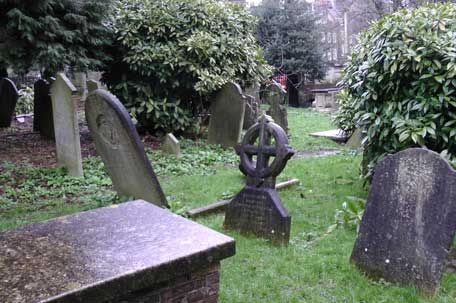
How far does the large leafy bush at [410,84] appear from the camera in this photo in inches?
218

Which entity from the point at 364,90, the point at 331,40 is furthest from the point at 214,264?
the point at 331,40

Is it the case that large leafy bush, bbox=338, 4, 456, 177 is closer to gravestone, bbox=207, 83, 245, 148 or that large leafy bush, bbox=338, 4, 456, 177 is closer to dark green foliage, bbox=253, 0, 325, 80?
gravestone, bbox=207, 83, 245, 148

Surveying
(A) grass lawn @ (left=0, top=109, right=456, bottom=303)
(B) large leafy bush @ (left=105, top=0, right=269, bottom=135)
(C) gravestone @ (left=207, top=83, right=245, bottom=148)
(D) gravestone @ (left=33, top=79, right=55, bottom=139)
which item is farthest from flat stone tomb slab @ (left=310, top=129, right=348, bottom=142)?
(D) gravestone @ (left=33, top=79, right=55, bottom=139)

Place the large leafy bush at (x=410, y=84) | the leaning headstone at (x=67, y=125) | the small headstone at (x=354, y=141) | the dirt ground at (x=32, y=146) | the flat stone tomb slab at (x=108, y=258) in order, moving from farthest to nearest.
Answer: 1. the small headstone at (x=354, y=141)
2. the dirt ground at (x=32, y=146)
3. the leaning headstone at (x=67, y=125)
4. the large leafy bush at (x=410, y=84)
5. the flat stone tomb slab at (x=108, y=258)

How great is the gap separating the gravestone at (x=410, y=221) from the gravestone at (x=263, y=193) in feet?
2.91

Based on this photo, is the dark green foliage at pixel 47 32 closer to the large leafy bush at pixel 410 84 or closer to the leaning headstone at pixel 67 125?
the leaning headstone at pixel 67 125

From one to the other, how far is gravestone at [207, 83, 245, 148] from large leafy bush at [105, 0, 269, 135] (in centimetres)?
29

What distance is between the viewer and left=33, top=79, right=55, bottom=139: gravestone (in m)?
10.0

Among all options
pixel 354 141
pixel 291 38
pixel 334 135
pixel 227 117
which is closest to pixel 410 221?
pixel 227 117

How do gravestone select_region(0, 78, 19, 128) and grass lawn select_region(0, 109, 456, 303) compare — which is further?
gravestone select_region(0, 78, 19, 128)

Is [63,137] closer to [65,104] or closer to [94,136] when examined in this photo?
[65,104]

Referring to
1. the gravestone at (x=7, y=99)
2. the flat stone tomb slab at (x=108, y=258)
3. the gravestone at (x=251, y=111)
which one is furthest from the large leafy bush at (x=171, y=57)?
the flat stone tomb slab at (x=108, y=258)

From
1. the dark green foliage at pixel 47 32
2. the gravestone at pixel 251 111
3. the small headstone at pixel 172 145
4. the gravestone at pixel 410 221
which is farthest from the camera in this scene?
the gravestone at pixel 251 111

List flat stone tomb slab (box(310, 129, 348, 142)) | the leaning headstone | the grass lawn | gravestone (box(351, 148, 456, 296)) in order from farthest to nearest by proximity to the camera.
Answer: flat stone tomb slab (box(310, 129, 348, 142))
the leaning headstone
the grass lawn
gravestone (box(351, 148, 456, 296))
